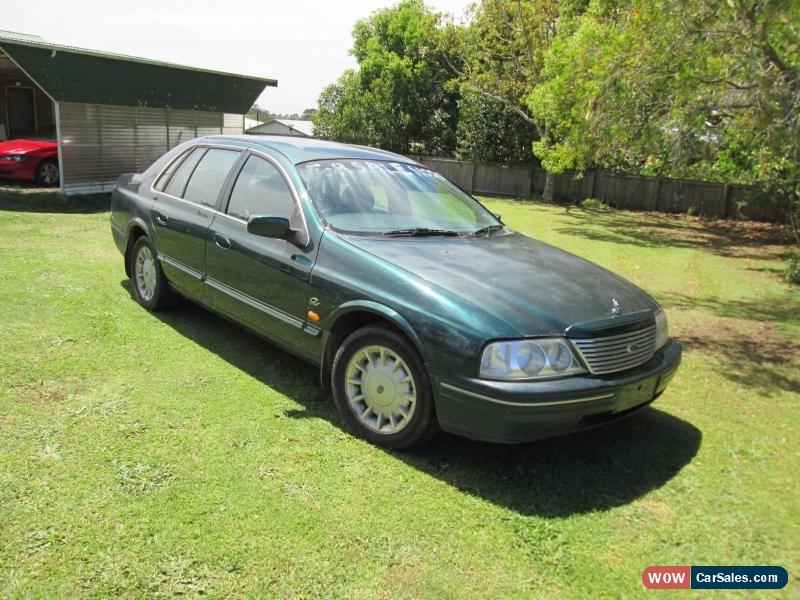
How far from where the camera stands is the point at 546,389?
3203mm

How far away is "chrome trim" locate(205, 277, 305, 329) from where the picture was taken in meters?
4.26

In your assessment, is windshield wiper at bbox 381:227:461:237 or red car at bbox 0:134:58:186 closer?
windshield wiper at bbox 381:227:461:237

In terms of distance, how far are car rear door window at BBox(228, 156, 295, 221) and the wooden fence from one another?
15.7 meters

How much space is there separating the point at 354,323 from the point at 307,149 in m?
1.69

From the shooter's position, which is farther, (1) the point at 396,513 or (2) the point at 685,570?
(1) the point at 396,513

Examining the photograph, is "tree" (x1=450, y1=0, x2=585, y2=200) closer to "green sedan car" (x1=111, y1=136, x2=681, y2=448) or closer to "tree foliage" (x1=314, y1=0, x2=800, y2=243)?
"tree foliage" (x1=314, y1=0, x2=800, y2=243)

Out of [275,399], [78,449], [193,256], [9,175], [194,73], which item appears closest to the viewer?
[78,449]

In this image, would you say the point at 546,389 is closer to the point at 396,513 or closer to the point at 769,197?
the point at 396,513

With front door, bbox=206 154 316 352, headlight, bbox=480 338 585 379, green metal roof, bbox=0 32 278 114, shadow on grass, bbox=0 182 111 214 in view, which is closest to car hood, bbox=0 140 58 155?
shadow on grass, bbox=0 182 111 214

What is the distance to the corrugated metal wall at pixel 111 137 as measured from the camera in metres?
13.6

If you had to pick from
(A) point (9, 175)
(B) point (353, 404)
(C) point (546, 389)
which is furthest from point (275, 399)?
(A) point (9, 175)

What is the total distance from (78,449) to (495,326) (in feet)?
7.88

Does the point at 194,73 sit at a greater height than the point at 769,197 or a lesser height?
greater

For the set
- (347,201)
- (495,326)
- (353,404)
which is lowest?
(353,404)
